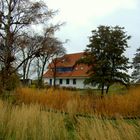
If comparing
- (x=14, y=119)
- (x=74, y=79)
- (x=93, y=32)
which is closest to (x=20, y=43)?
(x=93, y=32)

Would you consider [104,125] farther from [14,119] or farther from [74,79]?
[74,79]

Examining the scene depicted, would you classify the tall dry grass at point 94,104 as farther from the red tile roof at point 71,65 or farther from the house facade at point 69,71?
the house facade at point 69,71

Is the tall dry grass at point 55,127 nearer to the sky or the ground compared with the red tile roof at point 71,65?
nearer to the ground

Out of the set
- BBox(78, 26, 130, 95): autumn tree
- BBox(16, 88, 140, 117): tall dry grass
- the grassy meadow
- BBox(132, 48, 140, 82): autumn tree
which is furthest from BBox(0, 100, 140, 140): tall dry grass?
BBox(132, 48, 140, 82): autumn tree

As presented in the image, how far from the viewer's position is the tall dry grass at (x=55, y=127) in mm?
5137

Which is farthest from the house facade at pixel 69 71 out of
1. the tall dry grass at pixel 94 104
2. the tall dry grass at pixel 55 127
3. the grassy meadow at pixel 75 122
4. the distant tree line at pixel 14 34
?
the tall dry grass at pixel 55 127

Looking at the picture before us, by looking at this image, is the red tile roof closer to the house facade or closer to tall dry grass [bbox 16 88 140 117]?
the house facade

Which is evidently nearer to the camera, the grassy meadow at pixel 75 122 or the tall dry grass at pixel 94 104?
the grassy meadow at pixel 75 122

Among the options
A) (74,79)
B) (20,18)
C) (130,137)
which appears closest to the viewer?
(130,137)

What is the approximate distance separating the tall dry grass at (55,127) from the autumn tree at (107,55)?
15659 mm

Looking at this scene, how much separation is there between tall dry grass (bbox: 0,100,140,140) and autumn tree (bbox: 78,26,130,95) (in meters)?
15.7

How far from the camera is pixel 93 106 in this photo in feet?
35.8

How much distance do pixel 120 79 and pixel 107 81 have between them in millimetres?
1324

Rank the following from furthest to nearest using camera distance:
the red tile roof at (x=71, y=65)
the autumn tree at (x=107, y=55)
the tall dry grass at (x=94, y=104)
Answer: the red tile roof at (x=71, y=65) < the autumn tree at (x=107, y=55) < the tall dry grass at (x=94, y=104)
